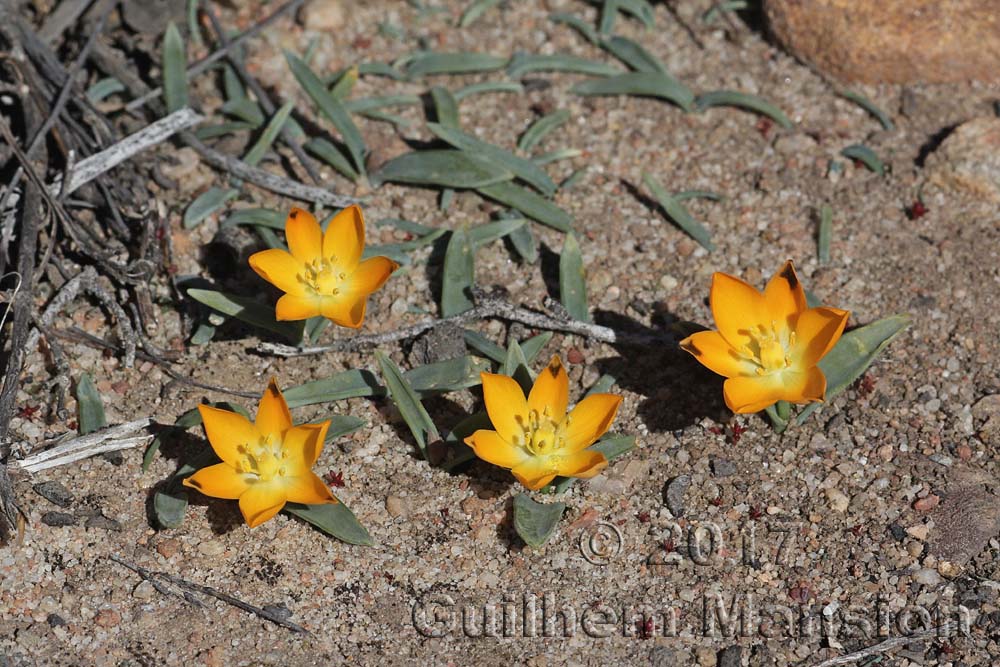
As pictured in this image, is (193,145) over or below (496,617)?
over

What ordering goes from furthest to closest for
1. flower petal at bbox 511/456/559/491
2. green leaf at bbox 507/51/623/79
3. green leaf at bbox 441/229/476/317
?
1. green leaf at bbox 507/51/623/79
2. green leaf at bbox 441/229/476/317
3. flower petal at bbox 511/456/559/491

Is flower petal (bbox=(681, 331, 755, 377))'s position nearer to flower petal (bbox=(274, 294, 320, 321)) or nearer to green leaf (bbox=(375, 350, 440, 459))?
green leaf (bbox=(375, 350, 440, 459))

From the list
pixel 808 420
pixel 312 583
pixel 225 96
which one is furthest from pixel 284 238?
pixel 808 420

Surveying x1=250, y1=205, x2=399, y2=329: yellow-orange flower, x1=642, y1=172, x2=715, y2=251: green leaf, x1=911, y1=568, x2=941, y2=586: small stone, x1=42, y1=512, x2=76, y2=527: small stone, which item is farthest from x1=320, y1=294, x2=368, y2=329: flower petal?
x1=911, y1=568, x2=941, y2=586: small stone

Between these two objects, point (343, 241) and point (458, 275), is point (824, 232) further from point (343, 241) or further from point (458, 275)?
point (343, 241)

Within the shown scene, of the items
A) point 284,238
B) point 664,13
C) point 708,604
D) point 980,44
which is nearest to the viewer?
point 708,604

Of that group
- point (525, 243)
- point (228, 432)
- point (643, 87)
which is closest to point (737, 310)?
point (525, 243)

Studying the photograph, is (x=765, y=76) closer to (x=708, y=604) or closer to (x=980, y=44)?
(x=980, y=44)
